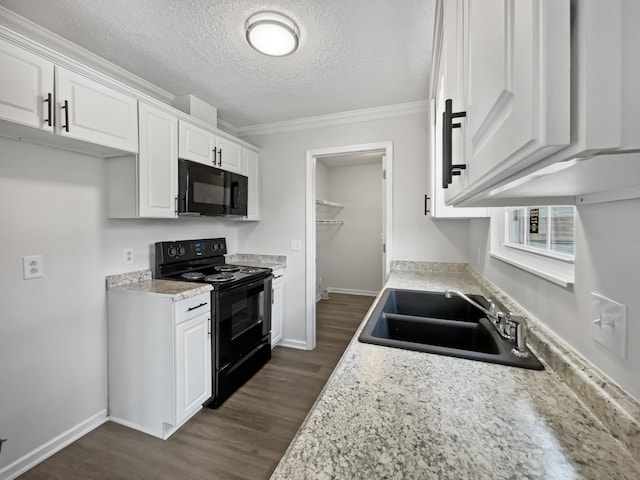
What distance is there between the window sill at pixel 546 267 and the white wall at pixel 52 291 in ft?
8.07

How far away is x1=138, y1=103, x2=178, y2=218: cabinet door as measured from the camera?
184cm

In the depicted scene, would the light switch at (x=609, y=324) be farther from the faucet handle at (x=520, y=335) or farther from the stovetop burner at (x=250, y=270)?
the stovetop burner at (x=250, y=270)

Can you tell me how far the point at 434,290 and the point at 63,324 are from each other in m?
2.33

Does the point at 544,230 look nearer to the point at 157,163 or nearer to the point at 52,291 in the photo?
the point at 157,163

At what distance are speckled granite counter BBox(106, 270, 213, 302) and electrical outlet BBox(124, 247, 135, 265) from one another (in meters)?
0.09

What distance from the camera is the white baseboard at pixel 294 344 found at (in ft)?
9.88

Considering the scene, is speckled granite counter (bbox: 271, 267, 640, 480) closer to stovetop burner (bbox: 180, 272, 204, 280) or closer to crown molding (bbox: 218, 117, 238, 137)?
stovetop burner (bbox: 180, 272, 204, 280)

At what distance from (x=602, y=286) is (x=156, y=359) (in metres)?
2.13

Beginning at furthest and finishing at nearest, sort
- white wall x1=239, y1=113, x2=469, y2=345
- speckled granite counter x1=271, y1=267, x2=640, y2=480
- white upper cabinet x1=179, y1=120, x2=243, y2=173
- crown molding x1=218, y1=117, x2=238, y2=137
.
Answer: crown molding x1=218, y1=117, x2=238, y2=137 → white wall x1=239, y1=113, x2=469, y2=345 → white upper cabinet x1=179, y1=120, x2=243, y2=173 → speckled granite counter x1=271, y1=267, x2=640, y2=480

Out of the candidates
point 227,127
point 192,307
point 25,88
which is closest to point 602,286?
point 192,307

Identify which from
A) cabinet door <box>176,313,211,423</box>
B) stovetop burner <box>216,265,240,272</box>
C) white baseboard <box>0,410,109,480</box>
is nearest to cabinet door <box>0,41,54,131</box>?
cabinet door <box>176,313,211,423</box>

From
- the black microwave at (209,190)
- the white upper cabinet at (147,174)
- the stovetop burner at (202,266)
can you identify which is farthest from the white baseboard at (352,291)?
the white upper cabinet at (147,174)

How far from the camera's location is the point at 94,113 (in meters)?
1.55

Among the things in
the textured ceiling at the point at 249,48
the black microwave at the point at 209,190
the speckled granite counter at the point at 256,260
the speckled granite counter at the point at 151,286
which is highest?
the textured ceiling at the point at 249,48
